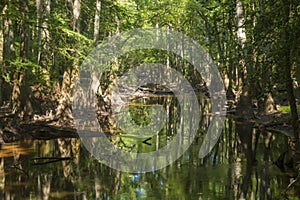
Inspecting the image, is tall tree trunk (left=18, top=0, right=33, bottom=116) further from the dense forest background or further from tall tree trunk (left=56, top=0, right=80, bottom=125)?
tall tree trunk (left=56, top=0, right=80, bottom=125)

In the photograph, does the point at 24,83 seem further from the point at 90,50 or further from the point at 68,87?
the point at 90,50

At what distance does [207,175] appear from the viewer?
1087 cm

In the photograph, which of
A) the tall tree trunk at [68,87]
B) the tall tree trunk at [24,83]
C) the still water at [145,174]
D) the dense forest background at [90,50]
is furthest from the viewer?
the tall tree trunk at [68,87]

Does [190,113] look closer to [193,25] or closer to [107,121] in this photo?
[107,121]

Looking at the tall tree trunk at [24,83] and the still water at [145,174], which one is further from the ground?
the tall tree trunk at [24,83]

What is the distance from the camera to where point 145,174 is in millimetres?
11219

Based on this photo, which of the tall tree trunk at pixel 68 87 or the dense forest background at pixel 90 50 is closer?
the dense forest background at pixel 90 50

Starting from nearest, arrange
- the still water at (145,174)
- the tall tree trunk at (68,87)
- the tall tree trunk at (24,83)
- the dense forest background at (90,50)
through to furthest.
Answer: the still water at (145,174) < the dense forest background at (90,50) < the tall tree trunk at (24,83) < the tall tree trunk at (68,87)

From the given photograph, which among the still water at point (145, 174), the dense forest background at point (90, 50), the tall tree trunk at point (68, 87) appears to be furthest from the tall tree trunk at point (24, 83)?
the still water at point (145, 174)

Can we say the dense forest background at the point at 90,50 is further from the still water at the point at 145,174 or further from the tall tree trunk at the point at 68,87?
the still water at the point at 145,174

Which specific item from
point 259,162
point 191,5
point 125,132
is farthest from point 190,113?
point 259,162

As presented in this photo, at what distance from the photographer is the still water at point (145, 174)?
9148mm

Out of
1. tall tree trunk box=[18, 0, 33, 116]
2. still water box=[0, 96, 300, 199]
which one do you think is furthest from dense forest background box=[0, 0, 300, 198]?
still water box=[0, 96, 300, 199]

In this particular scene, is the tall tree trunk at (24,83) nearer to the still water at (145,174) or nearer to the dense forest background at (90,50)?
the dense forest background at (90,50)
